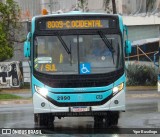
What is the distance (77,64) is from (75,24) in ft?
3.85

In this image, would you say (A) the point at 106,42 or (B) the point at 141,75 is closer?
(A) the point at 106,42

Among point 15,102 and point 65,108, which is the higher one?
point 65,108

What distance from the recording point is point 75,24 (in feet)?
51.2

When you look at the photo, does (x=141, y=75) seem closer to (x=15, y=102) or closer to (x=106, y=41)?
(x=15, y=102)

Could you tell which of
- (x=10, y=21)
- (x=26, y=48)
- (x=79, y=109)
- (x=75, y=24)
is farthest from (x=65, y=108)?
(x=10, y=21)

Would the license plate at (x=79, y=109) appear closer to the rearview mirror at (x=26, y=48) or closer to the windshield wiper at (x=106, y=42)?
the windshield wiper at (x=106, y=42)

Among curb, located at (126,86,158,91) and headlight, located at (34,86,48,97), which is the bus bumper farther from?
curb, located at (126,86,158,91)

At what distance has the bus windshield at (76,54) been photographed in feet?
50.0

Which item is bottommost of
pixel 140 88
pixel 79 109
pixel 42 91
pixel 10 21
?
pixel 140 88

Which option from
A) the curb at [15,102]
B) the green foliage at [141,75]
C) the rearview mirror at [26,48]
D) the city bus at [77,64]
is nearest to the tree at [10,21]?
the green foliage at [141,75]

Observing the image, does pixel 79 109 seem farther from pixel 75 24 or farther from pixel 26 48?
pixel 75 24

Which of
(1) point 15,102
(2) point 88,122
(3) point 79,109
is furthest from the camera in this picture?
(1) point 15,102

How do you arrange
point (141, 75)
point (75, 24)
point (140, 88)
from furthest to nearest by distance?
point (141, 75), point (140, 88), point (75, 24)

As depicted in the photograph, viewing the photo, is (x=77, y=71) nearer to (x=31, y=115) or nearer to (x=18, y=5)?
(x=31, y=115)
